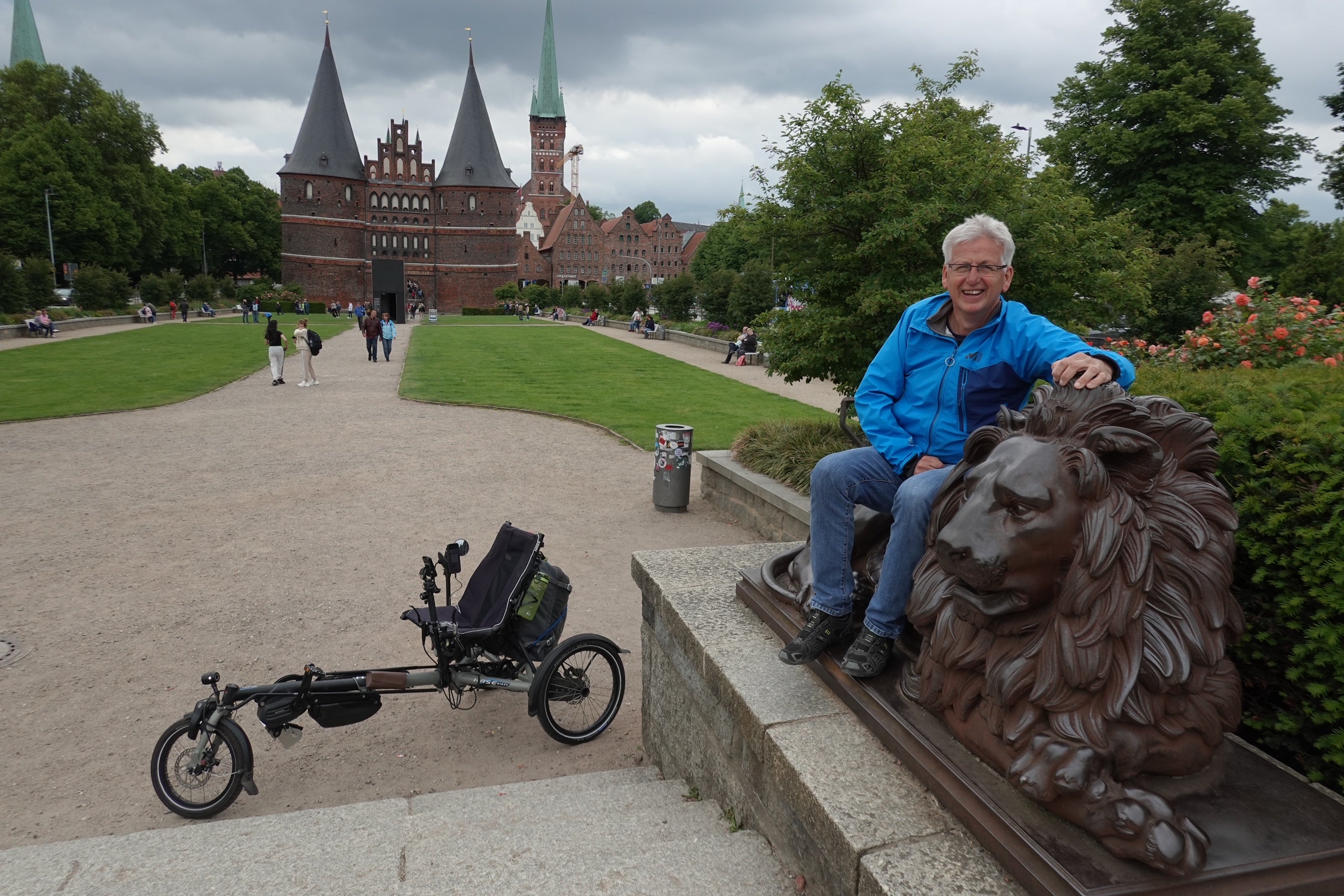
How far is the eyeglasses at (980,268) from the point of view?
2730 mm

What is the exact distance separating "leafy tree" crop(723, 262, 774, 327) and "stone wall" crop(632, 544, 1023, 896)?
25771 mm

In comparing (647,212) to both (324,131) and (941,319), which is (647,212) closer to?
(324,131)

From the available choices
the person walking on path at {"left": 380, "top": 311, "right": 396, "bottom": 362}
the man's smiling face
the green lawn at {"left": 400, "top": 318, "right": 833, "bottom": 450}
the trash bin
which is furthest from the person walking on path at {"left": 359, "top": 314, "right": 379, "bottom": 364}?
the man's smiling face

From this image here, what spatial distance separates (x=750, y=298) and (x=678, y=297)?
394 inches

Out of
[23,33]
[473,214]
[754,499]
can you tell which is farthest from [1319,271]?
[23,33]

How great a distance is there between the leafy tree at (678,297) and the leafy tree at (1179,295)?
22531 millimetres

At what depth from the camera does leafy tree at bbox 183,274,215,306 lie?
52.2 meters

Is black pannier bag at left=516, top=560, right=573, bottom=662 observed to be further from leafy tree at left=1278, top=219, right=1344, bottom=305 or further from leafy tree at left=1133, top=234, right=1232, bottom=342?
leafy tree at left=1278, top=219, right=1344, bottom=305

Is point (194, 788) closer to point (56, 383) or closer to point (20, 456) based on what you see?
point (20, 456)

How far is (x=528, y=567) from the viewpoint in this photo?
173 inches

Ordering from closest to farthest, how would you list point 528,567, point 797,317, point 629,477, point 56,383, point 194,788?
1. point 194,788
2. point 528,567
3. point 797,317
4. point 629,477
5. point 56,383

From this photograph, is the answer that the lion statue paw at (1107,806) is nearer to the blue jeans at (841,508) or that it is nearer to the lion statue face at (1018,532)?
the lion statue face at (1018,532)

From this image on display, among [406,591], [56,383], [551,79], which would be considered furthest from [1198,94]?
[551,79]

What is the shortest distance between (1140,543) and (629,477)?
346 inches
